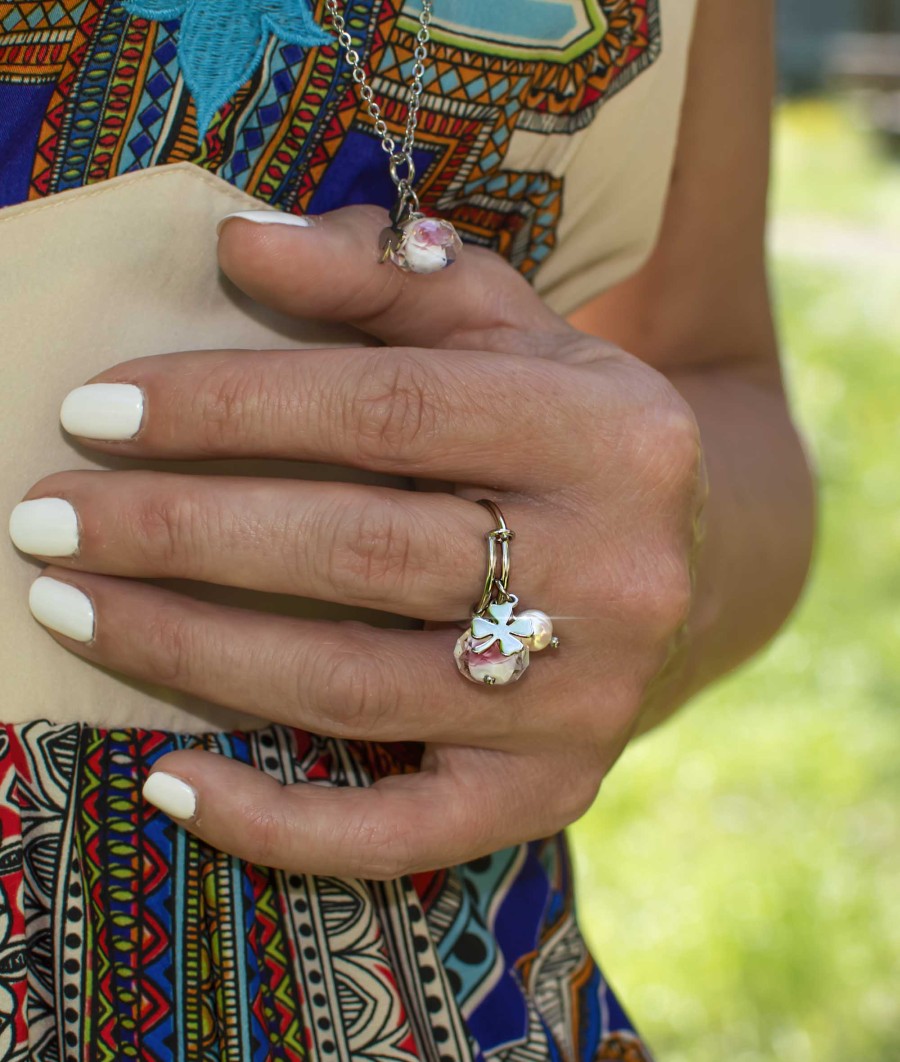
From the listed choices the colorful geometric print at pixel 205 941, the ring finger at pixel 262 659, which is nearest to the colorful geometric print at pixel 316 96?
the ring finger at pixel 262 659

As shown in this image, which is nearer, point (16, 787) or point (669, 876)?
point (16, 787)

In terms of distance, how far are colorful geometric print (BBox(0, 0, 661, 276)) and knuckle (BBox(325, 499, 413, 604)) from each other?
20 centimetres

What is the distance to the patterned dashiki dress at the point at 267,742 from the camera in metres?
0.60

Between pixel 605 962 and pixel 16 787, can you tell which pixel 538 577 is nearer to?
pixel 16 787

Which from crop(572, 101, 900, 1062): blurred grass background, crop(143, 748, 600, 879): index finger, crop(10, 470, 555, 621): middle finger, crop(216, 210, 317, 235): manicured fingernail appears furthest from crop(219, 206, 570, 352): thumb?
crop(572, 101, 900, 1062): blurred grass background

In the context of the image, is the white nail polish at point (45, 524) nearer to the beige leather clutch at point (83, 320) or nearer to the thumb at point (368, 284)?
the beige leather clutch at point (83, 320)

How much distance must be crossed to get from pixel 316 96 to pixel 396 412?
0.19 m

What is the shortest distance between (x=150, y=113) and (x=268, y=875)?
44 centimetres

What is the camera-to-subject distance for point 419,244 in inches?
24.7

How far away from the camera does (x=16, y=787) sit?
614 mm

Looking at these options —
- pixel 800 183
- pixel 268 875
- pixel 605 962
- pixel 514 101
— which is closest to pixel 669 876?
pixel 605 962

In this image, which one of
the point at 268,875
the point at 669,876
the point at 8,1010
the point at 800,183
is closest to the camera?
the point at 8,1010

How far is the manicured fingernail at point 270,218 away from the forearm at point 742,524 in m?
0.39

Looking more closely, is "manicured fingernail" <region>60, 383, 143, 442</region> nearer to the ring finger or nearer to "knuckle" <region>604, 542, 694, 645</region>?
the ring finger
